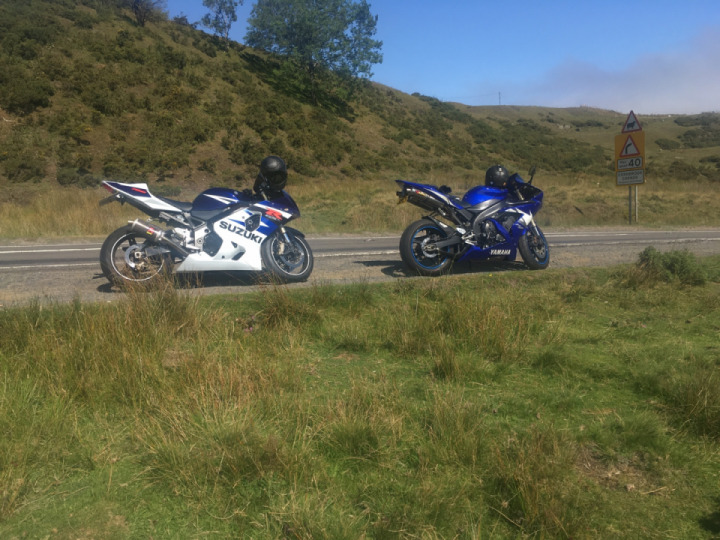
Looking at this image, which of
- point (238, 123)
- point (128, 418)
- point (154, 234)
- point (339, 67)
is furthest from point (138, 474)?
point (339, 67)

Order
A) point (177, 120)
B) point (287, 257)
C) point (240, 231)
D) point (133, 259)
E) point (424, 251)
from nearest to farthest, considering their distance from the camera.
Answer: point (133, 259), point (240, 231), point (287, 257), point (424, 251), point (177, 120)

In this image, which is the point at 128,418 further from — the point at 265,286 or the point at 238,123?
the point at 238,123

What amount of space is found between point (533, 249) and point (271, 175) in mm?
3724

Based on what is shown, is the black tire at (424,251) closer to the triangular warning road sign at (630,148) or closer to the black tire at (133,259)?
the black tire at (133,259)

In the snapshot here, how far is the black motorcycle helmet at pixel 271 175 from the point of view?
7.04 meters

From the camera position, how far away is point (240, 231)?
22.4 ft

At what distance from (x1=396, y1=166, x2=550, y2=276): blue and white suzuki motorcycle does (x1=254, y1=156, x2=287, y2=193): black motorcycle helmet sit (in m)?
1.42

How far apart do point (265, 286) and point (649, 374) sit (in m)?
3.35

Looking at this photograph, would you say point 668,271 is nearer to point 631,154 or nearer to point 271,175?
point 271,175

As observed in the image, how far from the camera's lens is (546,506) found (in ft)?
8.58

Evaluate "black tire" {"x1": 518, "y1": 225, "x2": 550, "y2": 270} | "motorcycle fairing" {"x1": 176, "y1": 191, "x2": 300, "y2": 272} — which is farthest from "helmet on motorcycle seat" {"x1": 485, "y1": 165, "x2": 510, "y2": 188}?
"motorcycle fairing" {"x1": 176, "y1": 191, "x2": 300, "y2": 272}

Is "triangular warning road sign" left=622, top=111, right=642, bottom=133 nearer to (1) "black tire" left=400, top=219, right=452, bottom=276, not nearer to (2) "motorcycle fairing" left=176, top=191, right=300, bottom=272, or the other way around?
(1) "black tire" left=400, top=219, right=452, bottom=276

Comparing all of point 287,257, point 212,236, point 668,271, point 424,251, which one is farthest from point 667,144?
point 212,236

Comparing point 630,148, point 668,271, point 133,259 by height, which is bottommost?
point 668,271
